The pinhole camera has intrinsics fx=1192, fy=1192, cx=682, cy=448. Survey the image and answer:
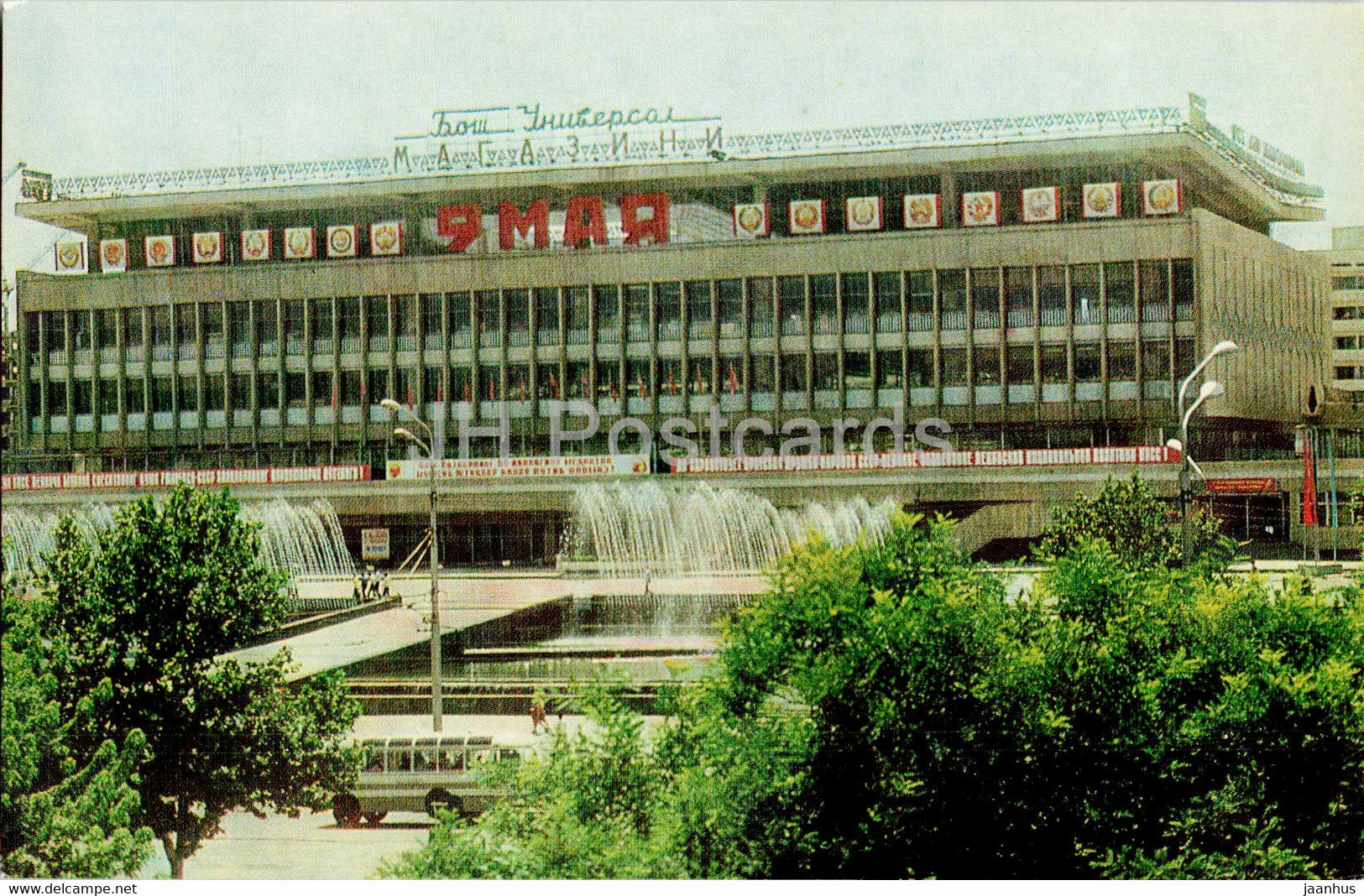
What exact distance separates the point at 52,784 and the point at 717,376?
1298 centimetres

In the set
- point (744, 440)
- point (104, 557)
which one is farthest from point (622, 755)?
point (744, 440)

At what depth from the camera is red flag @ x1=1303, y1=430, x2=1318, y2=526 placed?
20047 millimetres

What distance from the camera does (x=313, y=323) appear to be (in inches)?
912

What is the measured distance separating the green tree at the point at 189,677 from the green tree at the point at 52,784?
41 centimetres

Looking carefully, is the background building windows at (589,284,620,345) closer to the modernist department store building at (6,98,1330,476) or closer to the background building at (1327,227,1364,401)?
the modernist department store building at (6,98,1330,476)

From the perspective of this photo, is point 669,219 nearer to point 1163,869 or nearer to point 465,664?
point 465,664

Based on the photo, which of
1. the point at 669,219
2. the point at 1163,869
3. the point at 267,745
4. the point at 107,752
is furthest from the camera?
the point at 669,219

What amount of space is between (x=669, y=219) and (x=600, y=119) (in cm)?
373

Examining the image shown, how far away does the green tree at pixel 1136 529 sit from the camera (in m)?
18.0

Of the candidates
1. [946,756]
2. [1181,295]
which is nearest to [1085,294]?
[1181,295]

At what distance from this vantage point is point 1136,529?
61.3 ft

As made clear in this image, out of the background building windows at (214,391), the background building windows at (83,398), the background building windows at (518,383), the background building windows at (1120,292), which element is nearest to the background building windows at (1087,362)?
the background building windows at (1120,292)

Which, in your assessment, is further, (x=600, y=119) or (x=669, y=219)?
(x=669, y=219)

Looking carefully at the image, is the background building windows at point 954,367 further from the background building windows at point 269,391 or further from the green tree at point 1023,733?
the background building windows at point 269,391
